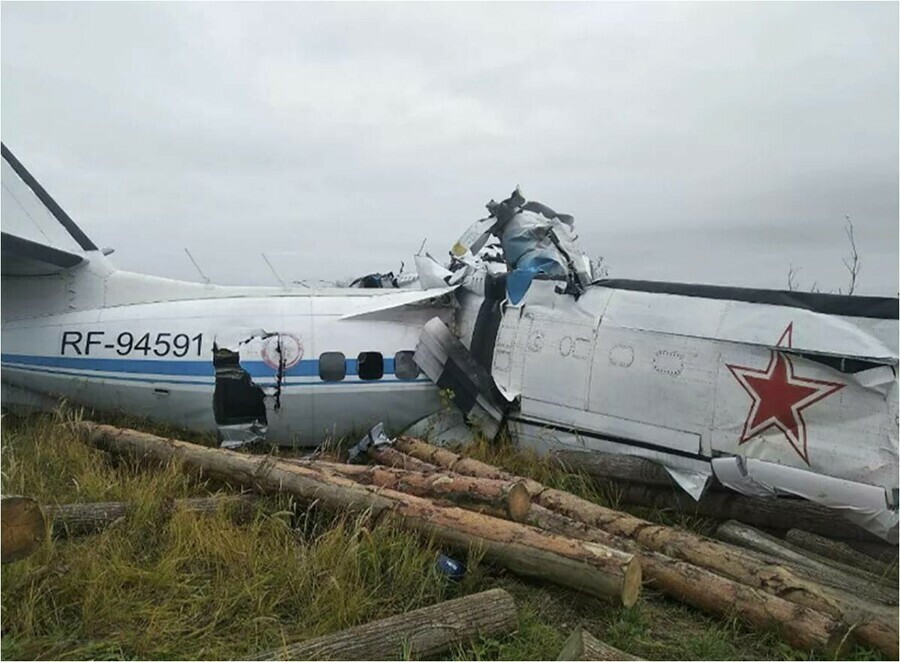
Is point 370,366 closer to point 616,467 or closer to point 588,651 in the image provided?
point 616,467

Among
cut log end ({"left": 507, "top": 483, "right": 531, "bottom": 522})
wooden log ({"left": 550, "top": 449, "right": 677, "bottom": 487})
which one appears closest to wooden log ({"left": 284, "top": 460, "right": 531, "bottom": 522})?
cut log end ({"left": 507, "top": 483, "right": 531, "bottom": 522})

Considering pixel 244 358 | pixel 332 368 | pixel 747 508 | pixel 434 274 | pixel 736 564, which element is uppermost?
pixel 434 274

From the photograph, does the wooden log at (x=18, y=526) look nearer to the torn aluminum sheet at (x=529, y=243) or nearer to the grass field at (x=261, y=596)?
the grass field at (x=261, y=596)

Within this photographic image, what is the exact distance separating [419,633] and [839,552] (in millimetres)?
3999

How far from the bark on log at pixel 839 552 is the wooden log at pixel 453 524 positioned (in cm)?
237

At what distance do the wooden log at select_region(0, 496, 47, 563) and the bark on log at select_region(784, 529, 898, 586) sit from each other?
6.02 meters

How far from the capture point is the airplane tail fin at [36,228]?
9.86 meters

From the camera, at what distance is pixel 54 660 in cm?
399

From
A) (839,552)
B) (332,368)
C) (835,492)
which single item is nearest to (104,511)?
(332,368)

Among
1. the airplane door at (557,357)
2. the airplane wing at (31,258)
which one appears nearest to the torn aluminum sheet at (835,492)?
the airplane door at (557,357)

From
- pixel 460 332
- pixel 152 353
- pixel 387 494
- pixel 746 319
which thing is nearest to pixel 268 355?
pixel 152 353

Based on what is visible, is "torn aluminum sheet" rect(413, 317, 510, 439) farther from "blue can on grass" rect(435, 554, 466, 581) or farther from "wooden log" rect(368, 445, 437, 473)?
"blue can on grass" rect(435, 554, 466, 581)

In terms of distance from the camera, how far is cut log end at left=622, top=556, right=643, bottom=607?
175 inches

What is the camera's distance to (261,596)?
4.76 m
